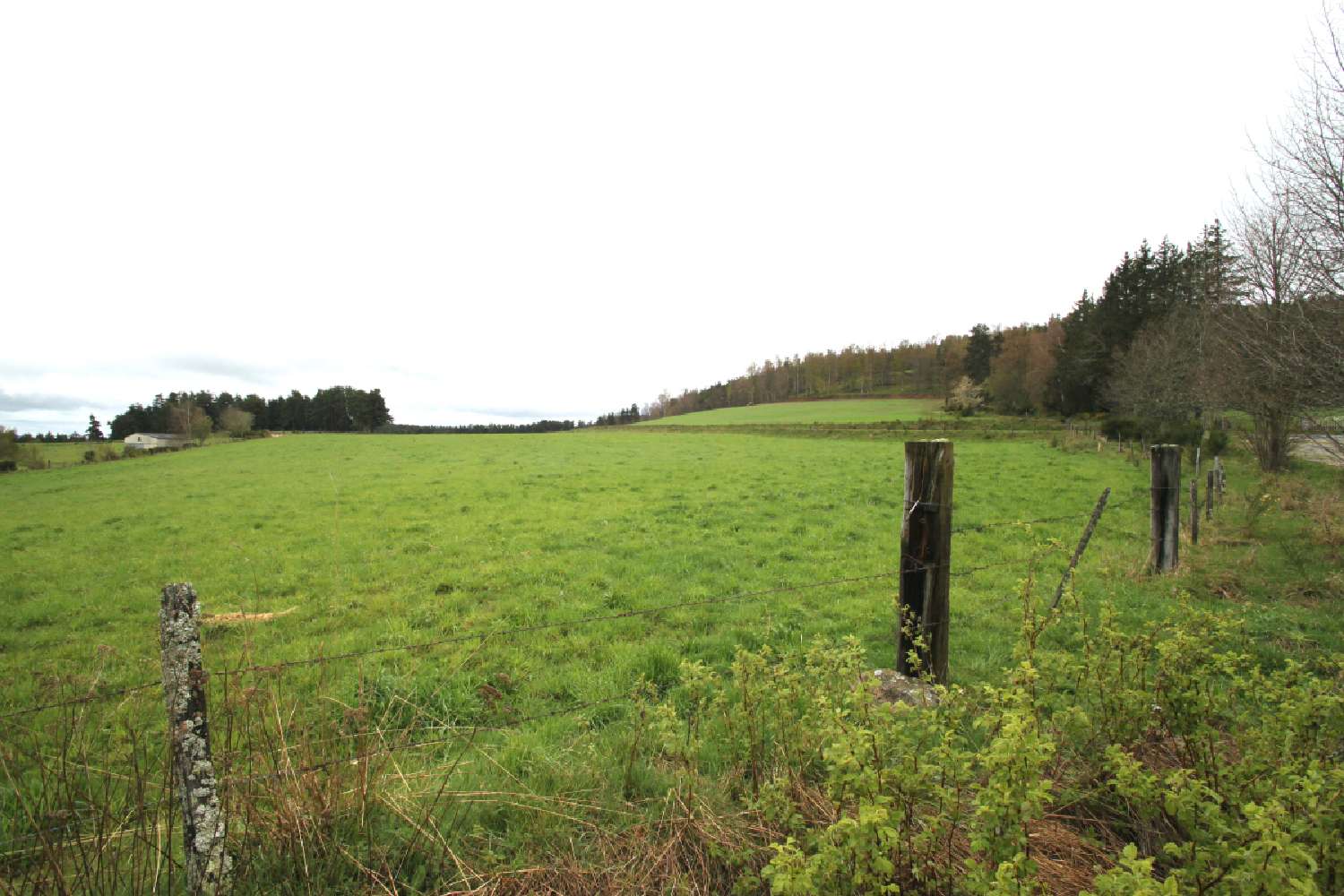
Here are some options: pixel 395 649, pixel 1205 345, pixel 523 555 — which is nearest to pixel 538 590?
pixel 523 555

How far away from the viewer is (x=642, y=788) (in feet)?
11.0

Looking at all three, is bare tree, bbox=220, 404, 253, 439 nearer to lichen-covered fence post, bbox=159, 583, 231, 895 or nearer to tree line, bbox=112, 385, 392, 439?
tree line, bbox=112, 385, 392, 439

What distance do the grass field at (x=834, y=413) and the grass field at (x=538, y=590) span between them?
44534mm

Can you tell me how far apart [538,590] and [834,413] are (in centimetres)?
6869

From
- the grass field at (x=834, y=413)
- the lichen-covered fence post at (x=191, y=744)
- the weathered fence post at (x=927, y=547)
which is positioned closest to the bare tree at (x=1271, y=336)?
the weathered fence post at (x=927, y=547)

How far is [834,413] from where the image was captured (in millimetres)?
72750

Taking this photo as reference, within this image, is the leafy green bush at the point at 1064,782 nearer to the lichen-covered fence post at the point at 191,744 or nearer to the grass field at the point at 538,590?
the grass field at the point at 538,590

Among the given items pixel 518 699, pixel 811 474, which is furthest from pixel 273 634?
pixel 811 474

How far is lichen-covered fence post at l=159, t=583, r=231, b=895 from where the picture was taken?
2.21m

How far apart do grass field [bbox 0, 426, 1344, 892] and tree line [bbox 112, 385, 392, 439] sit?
86.6 metres

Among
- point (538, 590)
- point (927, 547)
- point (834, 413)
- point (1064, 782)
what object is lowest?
point (538, 590)

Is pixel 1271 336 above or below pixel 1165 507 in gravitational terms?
above

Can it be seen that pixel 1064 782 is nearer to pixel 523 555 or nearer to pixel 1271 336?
pixel 523 555

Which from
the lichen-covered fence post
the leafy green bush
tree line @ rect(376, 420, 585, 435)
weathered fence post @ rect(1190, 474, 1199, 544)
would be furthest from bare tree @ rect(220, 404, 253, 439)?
weathered fence post @ rect(1190, 474, 1199, 544)
